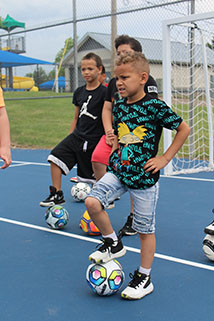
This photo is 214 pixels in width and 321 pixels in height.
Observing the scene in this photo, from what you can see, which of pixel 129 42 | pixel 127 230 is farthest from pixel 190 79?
pixel 127 230

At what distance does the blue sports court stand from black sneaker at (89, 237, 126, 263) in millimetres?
204

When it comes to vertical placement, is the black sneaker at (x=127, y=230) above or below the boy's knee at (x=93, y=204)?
below

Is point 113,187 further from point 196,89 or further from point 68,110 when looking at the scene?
point 68,110

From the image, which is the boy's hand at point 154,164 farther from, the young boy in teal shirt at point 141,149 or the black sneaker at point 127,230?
the black sneaker at point 127,230

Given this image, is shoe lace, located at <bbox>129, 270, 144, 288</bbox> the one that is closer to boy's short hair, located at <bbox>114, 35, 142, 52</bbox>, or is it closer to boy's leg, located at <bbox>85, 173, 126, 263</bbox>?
boy's leg, located at <bbox>85, 173, 126, 263</bbox>

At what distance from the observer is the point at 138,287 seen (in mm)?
3205

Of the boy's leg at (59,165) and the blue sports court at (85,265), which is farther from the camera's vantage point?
the boy's leg at (59,165)

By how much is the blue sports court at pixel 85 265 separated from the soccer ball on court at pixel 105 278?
77 millimetres

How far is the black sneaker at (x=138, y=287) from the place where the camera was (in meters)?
3.18

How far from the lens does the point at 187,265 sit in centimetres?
382

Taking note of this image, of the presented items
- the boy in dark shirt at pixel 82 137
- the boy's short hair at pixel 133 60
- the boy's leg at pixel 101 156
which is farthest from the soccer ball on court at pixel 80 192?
the boy's short hair at pixel 133 60

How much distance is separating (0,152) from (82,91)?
9.14 ft

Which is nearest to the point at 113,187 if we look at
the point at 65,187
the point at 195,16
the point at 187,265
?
the point at 187,265

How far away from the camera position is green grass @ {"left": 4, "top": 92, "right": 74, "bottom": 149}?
1267cm
